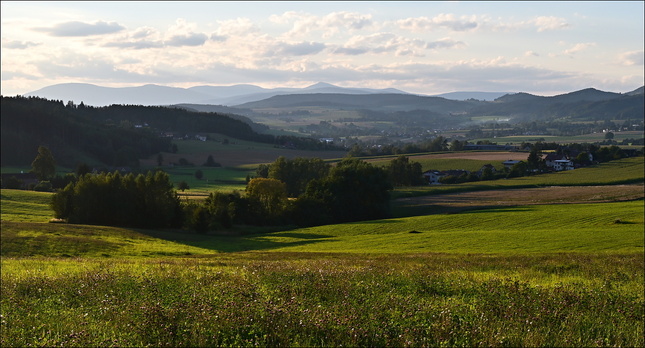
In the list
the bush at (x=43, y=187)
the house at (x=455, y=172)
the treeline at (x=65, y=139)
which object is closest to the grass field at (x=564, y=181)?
the house at (x=455, y=172)

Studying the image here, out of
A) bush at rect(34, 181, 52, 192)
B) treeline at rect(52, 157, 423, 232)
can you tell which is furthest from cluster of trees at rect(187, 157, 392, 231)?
bush at rect(34, 181, 52, 192)

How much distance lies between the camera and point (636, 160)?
13938 centimetres

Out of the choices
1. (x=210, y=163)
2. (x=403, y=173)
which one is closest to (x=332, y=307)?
(x=403, y=173)

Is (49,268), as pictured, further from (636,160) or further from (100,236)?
(636,160)

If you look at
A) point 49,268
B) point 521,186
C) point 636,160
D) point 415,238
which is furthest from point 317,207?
point 636,160

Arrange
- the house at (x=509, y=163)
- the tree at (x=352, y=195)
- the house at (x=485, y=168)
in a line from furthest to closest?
the house at (x=509, y=163) → the house at (x=485, y=168) → the tree at (x=352, y=195)

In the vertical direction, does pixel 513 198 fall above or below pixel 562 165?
below

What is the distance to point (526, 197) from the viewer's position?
86750 millimetres

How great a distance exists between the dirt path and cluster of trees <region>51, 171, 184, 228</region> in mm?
36724

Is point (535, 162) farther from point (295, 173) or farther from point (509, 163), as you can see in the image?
point (295, 173)

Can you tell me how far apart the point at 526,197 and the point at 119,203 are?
60.0m

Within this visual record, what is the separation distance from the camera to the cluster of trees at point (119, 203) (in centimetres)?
7200

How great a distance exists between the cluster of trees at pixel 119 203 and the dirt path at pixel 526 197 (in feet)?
120

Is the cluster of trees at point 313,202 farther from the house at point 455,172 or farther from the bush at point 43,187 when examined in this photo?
the house at point 455,172
